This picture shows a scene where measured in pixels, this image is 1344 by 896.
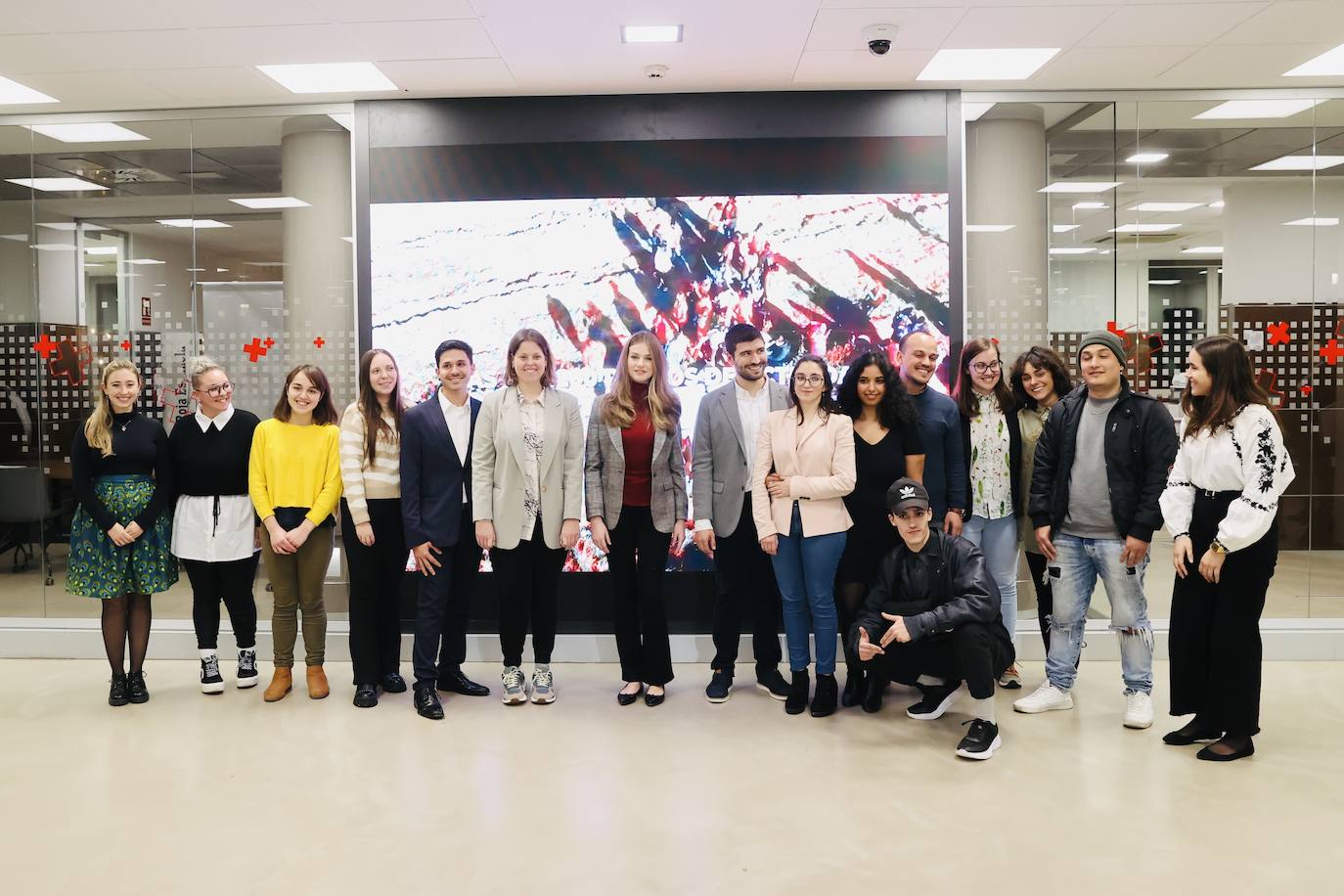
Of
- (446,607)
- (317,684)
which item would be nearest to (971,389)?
(446,607)

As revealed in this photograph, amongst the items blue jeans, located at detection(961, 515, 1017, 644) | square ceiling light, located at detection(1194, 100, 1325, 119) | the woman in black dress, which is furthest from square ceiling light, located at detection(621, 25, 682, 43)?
square ceiling light, located at detection(1194, 100, 1325, 119)

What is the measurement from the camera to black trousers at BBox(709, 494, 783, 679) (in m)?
4.11

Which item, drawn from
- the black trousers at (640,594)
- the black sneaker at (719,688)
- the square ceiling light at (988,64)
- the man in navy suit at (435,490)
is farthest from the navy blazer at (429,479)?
the square ceiling light at (988,64)

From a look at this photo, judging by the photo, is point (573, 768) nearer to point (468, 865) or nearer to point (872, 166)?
point (468, 865)

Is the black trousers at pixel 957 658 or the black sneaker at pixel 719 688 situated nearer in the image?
the black trousers at pixel 957 658

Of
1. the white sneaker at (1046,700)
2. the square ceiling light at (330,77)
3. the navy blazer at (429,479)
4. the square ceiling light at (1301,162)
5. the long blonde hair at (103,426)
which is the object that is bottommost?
the white sneaker at (1046,700)

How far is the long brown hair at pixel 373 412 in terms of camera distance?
13.4 feet

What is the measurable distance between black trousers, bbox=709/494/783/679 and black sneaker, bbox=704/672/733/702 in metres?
0.04

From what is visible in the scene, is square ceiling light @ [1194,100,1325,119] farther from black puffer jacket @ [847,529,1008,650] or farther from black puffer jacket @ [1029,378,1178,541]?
black puffer jacket @ [847,529,1008,650]

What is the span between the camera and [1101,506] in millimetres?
3740

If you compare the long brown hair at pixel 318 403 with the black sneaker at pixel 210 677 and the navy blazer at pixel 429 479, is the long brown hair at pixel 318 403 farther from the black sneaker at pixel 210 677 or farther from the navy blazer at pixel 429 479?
the black sneaker at pixel 210 677

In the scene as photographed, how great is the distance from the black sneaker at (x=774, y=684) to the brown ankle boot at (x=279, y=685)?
221cm

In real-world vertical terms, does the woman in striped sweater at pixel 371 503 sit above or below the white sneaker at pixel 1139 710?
above

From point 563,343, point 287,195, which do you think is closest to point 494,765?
point 563,343
